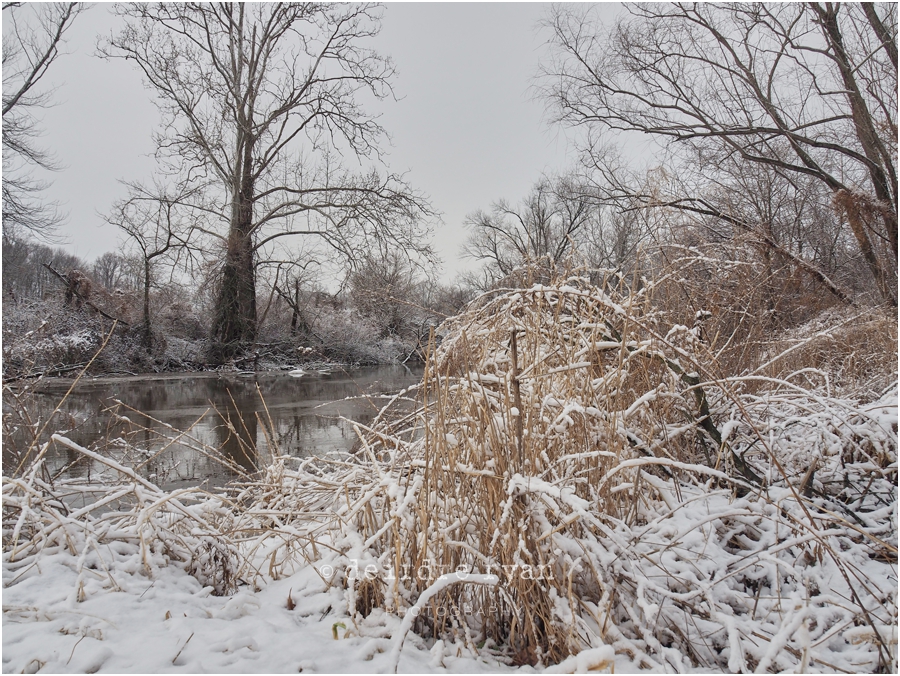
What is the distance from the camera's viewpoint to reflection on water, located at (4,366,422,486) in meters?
3.70

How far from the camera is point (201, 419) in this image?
3369 mm

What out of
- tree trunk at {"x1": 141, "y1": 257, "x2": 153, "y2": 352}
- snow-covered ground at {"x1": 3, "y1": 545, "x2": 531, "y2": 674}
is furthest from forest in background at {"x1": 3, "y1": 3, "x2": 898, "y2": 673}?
tree trunk at {"x1": 141, "y1": 257, "x2": 153, "y2": 352}

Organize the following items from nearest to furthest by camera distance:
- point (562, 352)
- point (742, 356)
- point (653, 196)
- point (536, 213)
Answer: point (562, 352)
point (653, 196)
point (742, 356)
point (536, 213)

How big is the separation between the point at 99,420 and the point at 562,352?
19.7ft

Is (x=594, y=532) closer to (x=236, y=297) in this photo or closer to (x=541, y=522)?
(x=541, y=522)

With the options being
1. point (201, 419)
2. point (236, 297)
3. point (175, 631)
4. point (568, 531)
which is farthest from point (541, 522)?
point (236, 297)

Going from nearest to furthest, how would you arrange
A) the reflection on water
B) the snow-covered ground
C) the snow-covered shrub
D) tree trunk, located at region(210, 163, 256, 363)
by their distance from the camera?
1. the snow-covered ground
2. the snow-covered shrub
3. the reflection on water
4. tree trunk, located at region(210, 163, 256, 363)

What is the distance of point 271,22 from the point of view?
14.7 meters

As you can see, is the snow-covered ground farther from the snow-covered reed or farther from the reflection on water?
the reflection on water

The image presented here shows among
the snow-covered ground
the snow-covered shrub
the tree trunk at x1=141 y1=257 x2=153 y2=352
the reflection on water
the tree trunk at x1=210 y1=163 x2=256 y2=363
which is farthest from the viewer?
the tree trunk at x1=210 y1=163 x2=256 y2=363

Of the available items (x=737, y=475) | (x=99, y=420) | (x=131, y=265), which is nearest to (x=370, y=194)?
(x=131, y=265)

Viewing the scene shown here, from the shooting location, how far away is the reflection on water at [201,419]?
370cm

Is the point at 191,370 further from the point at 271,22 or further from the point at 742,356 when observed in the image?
the point at 742,356

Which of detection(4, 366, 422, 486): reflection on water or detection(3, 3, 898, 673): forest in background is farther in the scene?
detection(4, 366, 422, 486): reflection on water
